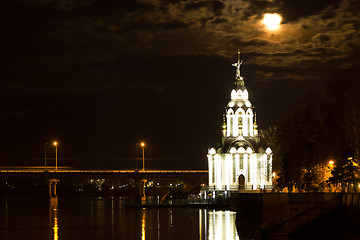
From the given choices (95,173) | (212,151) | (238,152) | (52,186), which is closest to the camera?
(238,152)

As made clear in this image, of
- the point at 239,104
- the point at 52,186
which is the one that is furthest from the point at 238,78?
the point at 52,186

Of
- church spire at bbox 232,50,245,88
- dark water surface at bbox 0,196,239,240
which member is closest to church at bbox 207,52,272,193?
church spire at bbox 232,50,245,88

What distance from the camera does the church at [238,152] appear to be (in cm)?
14312

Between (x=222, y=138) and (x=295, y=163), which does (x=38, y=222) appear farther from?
(x=222, y=138)

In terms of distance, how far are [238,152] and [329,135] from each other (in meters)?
72.5

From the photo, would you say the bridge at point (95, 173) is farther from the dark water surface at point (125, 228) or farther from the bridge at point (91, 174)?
the dark water surface at point (125, 228)

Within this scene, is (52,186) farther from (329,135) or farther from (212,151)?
(329,135)

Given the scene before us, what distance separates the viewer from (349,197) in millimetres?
54062

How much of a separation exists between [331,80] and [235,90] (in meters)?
79.8

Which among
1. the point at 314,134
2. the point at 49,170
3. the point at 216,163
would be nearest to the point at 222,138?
the point at 216,163

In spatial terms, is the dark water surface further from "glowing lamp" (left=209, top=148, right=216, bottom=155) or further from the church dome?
the church dome

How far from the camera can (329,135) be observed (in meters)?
70.7

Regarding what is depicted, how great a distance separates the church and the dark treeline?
55633 millimetres

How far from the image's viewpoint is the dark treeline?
2581 inches
